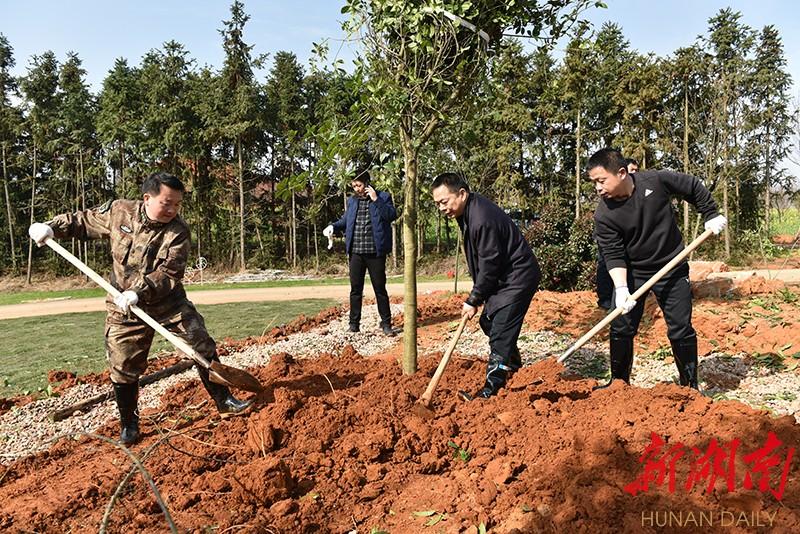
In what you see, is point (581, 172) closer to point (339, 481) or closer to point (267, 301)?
point (267, 301)

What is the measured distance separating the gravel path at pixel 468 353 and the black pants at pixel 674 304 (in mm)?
721

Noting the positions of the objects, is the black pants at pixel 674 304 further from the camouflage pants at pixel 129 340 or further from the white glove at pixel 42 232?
the white glove at pixel 42 232

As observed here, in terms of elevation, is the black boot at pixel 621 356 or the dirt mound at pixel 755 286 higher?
the dirt mound at pixel 755 286

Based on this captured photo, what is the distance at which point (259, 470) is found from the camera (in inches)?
110

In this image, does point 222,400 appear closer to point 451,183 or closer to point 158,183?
point 158,183

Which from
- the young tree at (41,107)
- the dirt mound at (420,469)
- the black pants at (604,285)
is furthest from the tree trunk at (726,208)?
the young tree at (41,107)

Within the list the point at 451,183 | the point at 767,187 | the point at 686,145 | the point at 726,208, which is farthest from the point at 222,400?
the point at 767,187

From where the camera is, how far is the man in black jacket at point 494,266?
3.95 m

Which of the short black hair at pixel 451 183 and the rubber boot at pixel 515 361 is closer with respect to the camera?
the short black hair at pixel 451 183

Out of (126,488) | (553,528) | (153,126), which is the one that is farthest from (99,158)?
(553,528)

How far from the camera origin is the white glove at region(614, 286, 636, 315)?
3992 mm

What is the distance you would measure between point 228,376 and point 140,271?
99 centimetres

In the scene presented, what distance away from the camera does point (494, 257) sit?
3967mm

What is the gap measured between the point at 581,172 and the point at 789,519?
68.9 feet
